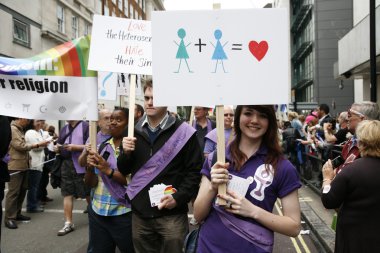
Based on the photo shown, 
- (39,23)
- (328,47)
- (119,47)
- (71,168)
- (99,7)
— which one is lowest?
(71,168)

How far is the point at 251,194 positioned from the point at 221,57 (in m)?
0.82

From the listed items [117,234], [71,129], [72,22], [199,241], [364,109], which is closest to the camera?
[199,241]

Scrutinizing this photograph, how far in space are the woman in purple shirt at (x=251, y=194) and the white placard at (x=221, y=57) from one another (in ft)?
0.60

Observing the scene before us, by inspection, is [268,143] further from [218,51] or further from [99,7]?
[99,7]

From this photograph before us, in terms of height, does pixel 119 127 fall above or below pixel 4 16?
below

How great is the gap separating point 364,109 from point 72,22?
983 inches

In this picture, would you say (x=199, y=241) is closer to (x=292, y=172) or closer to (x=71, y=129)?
(x=292, y=172)

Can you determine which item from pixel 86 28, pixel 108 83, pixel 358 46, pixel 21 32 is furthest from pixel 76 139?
pixel 86 28

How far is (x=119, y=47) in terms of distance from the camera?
3.75m

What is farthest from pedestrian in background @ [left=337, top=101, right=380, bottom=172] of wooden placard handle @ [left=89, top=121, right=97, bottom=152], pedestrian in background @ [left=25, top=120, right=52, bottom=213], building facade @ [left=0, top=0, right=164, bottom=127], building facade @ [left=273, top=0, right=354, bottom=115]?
building facade @ [left=273, top=0, right=354, bottom=115]

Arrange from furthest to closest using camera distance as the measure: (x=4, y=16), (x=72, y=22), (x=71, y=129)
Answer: (x=72, y=22) → (x=4, y=16) → (x=71, y=129)

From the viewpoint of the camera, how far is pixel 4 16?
17.6m

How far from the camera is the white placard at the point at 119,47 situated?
146 inches

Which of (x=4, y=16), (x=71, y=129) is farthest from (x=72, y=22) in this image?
(x=71, y=129)
